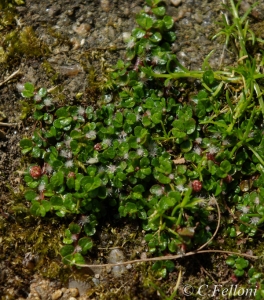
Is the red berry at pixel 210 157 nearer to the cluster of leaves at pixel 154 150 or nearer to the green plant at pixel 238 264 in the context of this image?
the cluster of leaves at pixel 154 150

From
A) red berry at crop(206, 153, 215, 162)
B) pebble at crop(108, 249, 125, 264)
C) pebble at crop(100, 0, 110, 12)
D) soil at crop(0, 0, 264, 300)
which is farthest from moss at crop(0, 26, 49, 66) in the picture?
pebble at crop(108, 249, 125, 264)

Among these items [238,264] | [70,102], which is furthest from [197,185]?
[70,102]

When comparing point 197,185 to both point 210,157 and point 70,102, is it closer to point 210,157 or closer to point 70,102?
point 210,157

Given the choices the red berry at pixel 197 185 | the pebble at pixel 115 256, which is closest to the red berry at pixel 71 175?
the pebble at pixel 115 256

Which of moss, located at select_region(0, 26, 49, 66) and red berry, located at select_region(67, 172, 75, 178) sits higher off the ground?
moss, located at select_region(0, 26, 49, 66)

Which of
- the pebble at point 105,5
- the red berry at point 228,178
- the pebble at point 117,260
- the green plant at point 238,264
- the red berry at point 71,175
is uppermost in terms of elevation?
the pebble at point 105,5

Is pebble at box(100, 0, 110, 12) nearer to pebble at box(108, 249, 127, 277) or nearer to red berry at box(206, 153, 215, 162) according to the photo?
red berry at box(206, 153, 215, 162)

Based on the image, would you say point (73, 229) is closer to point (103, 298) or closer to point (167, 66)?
point (103, 298)
